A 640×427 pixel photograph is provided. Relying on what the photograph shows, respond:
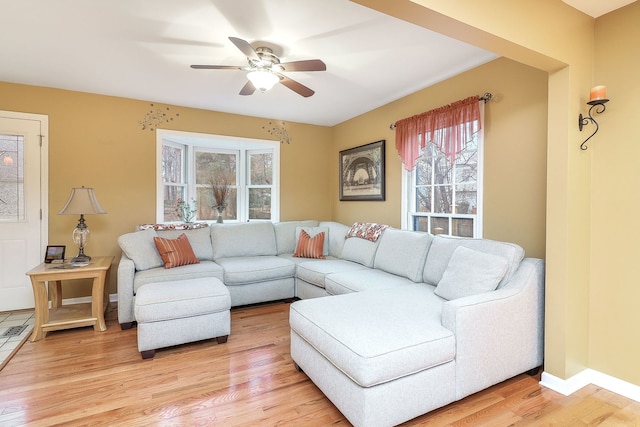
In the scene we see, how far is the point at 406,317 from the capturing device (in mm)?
1989

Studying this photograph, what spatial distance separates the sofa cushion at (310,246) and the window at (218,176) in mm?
874

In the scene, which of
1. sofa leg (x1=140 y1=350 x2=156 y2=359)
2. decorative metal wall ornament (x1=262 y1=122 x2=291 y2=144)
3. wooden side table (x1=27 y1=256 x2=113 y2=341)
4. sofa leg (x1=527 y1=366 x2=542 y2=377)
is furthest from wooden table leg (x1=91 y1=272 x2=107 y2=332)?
sofa leg (x1=527 y1=366 x2=542 y2=377)

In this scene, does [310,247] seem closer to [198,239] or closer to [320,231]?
[320,231]

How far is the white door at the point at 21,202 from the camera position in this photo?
343 cm

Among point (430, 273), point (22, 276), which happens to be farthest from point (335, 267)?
point (22, 276)

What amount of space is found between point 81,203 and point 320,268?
246 cm

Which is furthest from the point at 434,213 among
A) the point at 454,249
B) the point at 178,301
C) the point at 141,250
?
the point at 141,250

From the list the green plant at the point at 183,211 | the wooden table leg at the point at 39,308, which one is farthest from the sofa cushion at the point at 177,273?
the green plant at the point at 183,211

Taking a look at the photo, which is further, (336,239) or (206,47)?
(336,239)

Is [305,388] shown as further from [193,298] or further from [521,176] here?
[521,176]

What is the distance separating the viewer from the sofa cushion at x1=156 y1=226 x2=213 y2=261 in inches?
151

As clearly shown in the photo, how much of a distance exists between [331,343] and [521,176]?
6.72ft

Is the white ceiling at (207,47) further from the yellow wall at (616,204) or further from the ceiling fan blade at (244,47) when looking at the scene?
the yellow wall at (616,204)

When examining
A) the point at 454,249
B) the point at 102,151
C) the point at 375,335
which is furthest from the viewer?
the point at 102,151
